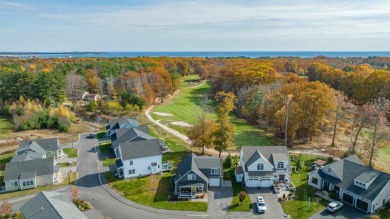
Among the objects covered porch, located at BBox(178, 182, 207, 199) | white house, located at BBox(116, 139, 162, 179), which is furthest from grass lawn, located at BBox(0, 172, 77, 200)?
covered porch, located at BBox(178, 182, 207, 199)

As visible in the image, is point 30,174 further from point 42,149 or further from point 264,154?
point 264,154

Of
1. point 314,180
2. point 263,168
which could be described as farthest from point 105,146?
point 314,180

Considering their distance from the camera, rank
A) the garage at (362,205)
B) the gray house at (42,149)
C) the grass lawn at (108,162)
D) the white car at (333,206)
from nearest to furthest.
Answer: the white car at (333,206) → the garage at (362,205) → the grass lawn at (108,162) → the gray house at (42,149)

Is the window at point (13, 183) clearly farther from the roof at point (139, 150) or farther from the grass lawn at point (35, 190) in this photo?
the roof at point (139, 150)

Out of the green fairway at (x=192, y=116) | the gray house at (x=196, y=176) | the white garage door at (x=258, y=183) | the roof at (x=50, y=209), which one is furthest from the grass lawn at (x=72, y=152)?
the white garage door at (x=258, y=183)

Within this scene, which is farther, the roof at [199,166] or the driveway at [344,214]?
the roof at [199,166]

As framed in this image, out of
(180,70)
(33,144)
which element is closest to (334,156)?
(33,144)
